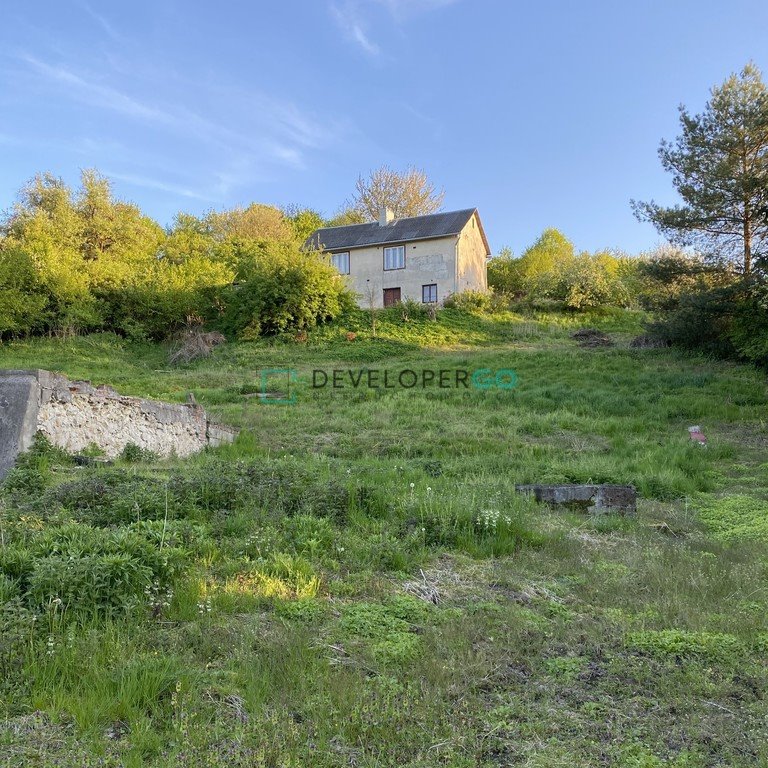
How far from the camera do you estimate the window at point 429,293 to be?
1136 inches

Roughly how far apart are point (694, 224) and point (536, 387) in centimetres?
804

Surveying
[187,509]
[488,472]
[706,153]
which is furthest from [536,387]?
[187,509]

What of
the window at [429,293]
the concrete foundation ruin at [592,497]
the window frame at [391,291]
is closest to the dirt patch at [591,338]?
the window at [429,293]

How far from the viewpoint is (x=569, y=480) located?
7602mm

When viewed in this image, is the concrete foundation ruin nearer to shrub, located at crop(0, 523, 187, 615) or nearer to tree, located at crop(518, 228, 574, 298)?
shrub, located at crop(0, 523, 187, 615)

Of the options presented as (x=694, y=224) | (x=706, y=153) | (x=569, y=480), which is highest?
(x=706, y=153)

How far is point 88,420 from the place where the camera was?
8680 millimetres

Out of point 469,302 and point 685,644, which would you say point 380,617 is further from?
point 469,302

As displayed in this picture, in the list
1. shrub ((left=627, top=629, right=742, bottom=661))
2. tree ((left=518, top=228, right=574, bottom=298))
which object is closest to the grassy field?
shrub ((left=627, top=629, right=742, bottom=661))

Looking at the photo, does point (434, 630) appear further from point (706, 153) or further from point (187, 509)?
point (706, 153)

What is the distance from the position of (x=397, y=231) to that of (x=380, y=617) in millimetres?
28429

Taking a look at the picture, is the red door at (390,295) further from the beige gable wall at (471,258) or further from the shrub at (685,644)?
the shrub at (685,644)

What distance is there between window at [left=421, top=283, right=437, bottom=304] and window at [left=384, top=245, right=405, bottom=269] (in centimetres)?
177

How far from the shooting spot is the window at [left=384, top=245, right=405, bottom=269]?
29625 mm
